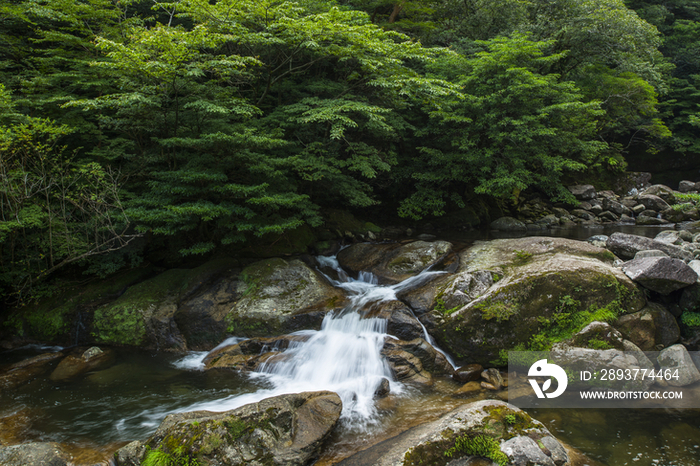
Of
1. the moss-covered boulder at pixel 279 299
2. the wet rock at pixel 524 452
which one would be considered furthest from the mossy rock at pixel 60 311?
the wet rock at pixel 524 452

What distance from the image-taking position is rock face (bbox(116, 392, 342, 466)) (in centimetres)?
429


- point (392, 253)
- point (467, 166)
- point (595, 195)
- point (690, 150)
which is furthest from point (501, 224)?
point (690, 150)

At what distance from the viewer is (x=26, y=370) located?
24.9ft

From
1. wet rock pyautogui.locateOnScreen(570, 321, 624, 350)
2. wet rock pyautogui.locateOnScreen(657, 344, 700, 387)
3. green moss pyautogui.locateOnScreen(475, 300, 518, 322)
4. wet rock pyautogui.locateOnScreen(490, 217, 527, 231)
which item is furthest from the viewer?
wet rock pyautogui.locateOnScreen(490, 217, 527, 231)

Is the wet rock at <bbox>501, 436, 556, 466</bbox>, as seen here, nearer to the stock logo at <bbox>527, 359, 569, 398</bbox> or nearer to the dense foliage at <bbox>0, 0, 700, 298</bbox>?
the stock logo at <bbox>527, 359, 569, 398</bbox>

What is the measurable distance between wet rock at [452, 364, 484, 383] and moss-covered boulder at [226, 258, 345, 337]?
3128mm

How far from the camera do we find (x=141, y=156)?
32.2ft

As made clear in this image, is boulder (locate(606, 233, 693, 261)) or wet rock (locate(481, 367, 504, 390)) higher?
boulder (locate(606, 233, 693, 261))

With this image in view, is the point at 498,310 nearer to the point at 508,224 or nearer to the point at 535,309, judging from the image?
the point at 535,309

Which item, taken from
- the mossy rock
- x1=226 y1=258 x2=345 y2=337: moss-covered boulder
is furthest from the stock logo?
the mossy rock

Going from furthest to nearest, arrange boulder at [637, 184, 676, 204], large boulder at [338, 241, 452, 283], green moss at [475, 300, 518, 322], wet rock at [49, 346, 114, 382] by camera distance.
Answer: boulder at [637, 184, 676, 204]
large boulder at [338, 241, 452, 283]
wet rock at [49, 346, 114, 382]
green moss at [475, 300, 518, 322]

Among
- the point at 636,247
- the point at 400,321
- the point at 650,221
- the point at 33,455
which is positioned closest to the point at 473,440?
the point at 400,321

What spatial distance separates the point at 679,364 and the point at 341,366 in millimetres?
5831

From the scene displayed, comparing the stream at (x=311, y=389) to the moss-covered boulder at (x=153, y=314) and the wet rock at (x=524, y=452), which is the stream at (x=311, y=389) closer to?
the moss-covered boulder at (x=153, y=314)
